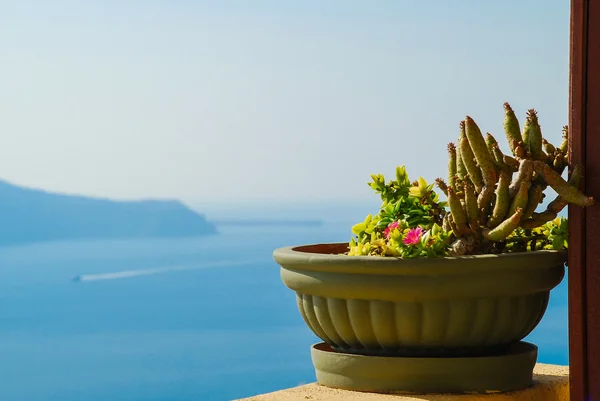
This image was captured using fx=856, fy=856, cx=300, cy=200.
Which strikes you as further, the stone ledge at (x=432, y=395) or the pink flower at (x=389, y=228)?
the pink flower at (x=389, y=228)

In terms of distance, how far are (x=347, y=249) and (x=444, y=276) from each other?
74 cm

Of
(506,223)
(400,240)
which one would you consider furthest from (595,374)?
(400,240)

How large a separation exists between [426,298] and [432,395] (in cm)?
35

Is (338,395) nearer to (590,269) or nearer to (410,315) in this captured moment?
(410,315)

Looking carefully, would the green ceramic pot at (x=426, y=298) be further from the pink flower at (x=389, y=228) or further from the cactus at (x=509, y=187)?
the pink flower at (x=389, y=228)

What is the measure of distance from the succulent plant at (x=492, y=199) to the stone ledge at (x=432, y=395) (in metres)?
0.48

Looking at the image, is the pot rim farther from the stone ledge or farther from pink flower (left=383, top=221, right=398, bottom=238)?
the stone ledge

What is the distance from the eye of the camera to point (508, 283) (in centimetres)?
289

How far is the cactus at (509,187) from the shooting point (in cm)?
286

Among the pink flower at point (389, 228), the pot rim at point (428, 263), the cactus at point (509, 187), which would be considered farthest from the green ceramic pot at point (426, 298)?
the pink flower at point (389, 228)

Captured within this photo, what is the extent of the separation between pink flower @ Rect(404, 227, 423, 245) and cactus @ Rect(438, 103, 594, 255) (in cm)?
13

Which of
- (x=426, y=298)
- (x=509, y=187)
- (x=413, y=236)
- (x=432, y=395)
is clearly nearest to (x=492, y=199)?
(x=509, y=187)

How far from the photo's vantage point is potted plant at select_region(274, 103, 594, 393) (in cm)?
285

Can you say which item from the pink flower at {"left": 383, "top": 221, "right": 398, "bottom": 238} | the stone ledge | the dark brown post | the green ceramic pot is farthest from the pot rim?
the stone ledge
